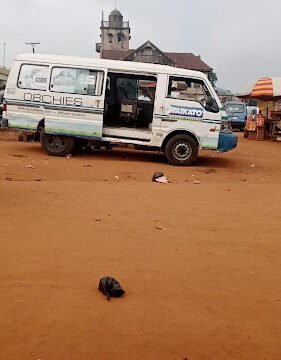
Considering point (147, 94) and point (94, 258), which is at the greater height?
point (147, 94)

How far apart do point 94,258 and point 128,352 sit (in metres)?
1.49

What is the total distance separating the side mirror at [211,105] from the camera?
35.0ft

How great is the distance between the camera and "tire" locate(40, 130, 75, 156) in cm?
1116

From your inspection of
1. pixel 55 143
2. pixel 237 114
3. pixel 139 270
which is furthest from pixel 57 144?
pixel 237 114

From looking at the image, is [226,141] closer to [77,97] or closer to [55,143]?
[77,97]

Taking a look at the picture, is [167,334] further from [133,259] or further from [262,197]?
[262,197]

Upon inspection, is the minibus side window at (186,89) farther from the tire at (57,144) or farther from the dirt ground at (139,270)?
the dirt ground at (139,270)

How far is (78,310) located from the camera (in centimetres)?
305

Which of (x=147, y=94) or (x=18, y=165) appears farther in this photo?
(x=147, y=94)

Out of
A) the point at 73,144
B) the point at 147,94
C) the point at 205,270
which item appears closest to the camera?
the point at 205,270

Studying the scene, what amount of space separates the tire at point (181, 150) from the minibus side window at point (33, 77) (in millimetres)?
3269

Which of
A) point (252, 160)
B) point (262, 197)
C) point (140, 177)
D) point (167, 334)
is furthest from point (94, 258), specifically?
point (252, 160)

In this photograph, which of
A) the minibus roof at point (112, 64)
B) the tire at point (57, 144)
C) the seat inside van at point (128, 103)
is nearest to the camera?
the minibus roof at point (112, 64)

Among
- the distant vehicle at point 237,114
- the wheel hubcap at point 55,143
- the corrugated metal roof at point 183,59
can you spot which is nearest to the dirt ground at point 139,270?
the wheel hubcap at point 55,143
